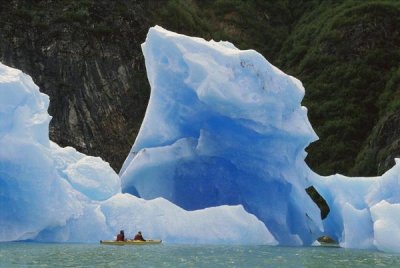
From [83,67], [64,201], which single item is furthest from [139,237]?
[83,67]

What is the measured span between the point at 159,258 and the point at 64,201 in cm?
460

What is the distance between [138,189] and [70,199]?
13.1 feet

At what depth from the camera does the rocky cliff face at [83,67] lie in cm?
3278

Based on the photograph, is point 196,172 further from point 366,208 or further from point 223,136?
point 366,208

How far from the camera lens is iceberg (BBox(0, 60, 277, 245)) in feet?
49.3

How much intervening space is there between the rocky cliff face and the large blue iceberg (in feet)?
42.2

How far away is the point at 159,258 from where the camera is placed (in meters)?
11.6

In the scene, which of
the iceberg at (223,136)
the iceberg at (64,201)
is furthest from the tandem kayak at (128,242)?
the iceberg at (223,136)

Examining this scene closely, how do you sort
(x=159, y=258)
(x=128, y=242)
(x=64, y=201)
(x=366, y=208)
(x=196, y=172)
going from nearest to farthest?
(x=159, y=258), (x=128, y=242), (x=64, y=201), (x=366, y=208), (x=196, y=172)

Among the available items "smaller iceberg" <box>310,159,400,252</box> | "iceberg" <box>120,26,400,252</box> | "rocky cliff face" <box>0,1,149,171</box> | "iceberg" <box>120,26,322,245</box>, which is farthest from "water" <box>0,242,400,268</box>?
"rocky cliff face" <box>0,1,149,171</box>

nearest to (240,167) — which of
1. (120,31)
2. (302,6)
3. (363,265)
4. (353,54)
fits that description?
(363,265)

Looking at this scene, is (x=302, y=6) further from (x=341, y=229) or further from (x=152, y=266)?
(x=152, y=266)

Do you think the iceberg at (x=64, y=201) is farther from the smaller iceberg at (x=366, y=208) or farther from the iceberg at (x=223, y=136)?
the iceberg at (x=223, y=136)

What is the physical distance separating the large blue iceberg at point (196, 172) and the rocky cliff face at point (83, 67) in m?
12.9
